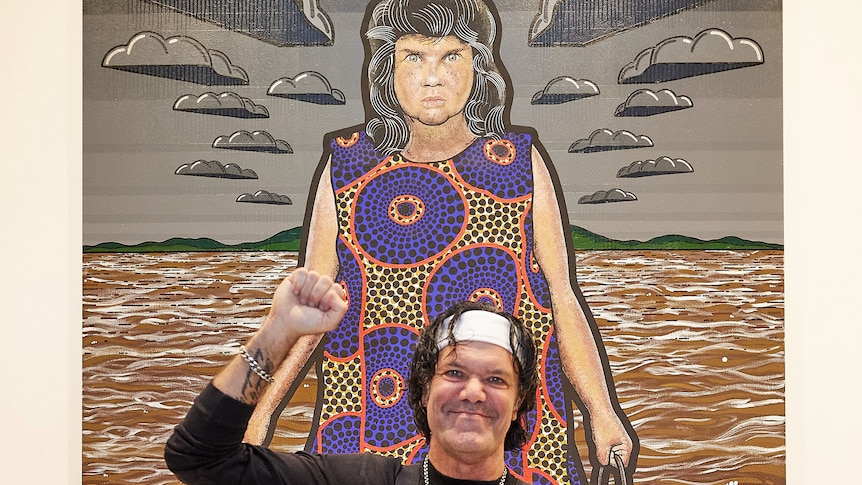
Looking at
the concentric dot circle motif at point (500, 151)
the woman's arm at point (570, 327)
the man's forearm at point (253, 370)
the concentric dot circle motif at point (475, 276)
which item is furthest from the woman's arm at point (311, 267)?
the man's forearm at point (253, 370)

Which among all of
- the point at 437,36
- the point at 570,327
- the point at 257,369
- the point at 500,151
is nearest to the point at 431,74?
the point at 437,36

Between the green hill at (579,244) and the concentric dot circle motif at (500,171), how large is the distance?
7.1 inches

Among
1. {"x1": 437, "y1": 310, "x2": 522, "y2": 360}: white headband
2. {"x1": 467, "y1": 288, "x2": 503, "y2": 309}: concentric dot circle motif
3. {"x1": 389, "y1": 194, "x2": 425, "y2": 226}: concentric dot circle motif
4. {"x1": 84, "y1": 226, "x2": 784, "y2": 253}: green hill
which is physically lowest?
{"x1": 437, "y1": 310, "x2": 522, "y2": 360}: white headband

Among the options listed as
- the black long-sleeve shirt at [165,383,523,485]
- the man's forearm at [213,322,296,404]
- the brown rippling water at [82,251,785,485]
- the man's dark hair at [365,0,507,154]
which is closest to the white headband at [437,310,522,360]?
the black long-sleeve shirt at [165,383,523,485]

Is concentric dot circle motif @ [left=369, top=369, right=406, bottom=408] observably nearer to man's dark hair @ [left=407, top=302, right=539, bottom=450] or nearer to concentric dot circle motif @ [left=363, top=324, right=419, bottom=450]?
concentric dot circle motif @ [left=363, top=324, right=419, bottom=450]

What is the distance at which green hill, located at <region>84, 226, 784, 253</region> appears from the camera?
2143mm

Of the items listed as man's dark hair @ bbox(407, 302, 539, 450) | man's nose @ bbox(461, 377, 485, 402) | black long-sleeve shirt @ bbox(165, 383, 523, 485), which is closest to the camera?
black long-sleeve shirt @ bbox(165, 383, 523, 485)

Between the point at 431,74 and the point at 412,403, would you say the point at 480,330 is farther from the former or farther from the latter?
the point at 431,74

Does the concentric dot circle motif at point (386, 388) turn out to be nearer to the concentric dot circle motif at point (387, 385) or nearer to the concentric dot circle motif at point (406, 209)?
the concentric dot circle motif at point (387, 385)

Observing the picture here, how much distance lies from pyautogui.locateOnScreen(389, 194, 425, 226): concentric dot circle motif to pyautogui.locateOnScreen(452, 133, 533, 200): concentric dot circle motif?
135 millimetres

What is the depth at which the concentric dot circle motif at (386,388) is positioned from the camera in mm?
2121

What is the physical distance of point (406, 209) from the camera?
2.15 m

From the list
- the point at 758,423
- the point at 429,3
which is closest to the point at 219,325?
the point at 429,3

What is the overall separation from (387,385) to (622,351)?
60 centimetres
